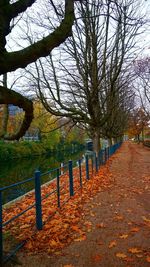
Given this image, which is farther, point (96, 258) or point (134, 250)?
point (134, 250)

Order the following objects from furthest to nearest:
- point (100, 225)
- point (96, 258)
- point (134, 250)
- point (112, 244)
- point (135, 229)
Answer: point (100, 225)
point (135, 229)
point (112, 244)
point (134, 250)
point (96, 258)

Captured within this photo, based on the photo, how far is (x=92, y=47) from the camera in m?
14.7

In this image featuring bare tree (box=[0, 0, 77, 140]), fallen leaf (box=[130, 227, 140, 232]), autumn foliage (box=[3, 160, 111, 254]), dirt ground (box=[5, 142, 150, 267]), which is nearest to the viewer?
bare tree (box=[0, 0, 77, 140])

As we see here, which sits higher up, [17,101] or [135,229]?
[17,101]

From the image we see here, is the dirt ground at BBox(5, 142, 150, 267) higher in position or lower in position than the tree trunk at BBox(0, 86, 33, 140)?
lower

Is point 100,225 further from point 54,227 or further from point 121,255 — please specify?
point 121,255

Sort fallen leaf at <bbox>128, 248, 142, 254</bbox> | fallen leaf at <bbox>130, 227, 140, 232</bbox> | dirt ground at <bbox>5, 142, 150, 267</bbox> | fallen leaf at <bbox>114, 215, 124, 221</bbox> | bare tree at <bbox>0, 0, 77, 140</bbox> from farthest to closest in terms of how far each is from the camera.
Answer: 1. fallen leaf at <bbox>114, 215, 124, 221</bbox>
2. fallen leaf at <bbox>130, 227, 140, 232</bbox>
3. fallen leaf at <bbox>128, 248, 142, 254</bbox>
4. dirt ground at <bbox>5, 142, 150, 267</bbox>
5. bare tree at <bbox>0, 0, 77, 140</bbox>

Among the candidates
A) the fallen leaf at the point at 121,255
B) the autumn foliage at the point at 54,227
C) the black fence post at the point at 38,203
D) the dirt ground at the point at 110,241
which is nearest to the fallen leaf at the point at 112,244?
the dirt ground at the point at 110,241

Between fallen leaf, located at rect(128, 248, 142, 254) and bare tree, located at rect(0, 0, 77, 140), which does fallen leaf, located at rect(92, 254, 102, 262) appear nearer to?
fallen leaf, located at rect(128, 248, 142, 254)

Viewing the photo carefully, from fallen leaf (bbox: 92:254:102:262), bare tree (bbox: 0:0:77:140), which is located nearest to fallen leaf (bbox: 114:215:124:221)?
fallen leaf (bbox: 92:254:102:262)

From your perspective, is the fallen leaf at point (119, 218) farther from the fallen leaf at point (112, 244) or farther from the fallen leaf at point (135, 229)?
the fallen leaf at point (112, 244)

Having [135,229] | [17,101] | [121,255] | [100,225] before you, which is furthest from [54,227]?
[17,101]

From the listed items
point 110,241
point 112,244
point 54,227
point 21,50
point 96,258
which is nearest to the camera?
point 21,50

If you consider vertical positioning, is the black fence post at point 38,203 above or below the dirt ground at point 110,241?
above
